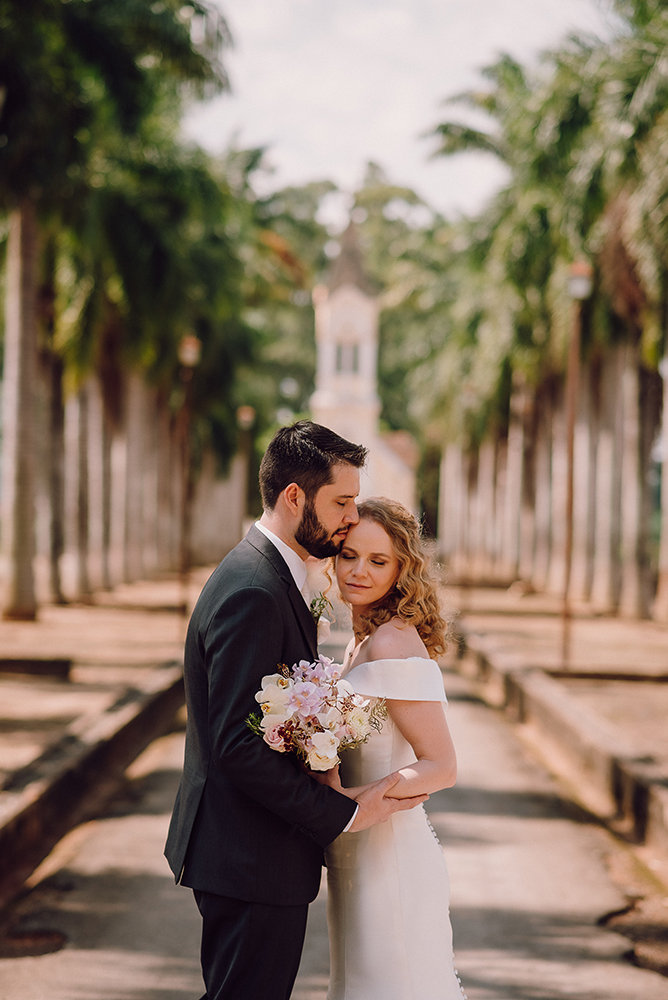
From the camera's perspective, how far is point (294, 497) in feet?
9.81

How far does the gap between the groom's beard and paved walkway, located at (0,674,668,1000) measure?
2.57m

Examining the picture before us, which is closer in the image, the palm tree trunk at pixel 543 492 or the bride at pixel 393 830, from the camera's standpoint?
the bride at pixel 393 830

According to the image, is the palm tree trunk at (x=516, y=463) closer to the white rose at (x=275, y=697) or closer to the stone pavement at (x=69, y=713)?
the stone pavement at (x=69, y=713)

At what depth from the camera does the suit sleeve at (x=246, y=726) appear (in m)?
2.74

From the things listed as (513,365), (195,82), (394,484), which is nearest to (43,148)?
(195,82)

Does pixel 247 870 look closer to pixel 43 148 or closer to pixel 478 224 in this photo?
pixel 43 148

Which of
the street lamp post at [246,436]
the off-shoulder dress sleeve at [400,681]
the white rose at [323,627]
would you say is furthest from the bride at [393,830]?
the street lamp post at [246,436]

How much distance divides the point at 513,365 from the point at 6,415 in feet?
56.0

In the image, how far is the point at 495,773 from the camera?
9453 millimetres

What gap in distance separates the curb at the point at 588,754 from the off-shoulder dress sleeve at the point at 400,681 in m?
4.29

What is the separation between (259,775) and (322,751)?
0.56ft

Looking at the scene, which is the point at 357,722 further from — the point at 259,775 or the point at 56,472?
the point at 56,472

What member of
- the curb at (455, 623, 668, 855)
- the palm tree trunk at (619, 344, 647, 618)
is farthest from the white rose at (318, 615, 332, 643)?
the palm tree trunk at (619, 344, 647, 618)

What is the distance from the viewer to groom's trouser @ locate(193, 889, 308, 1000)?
2.80 meters
